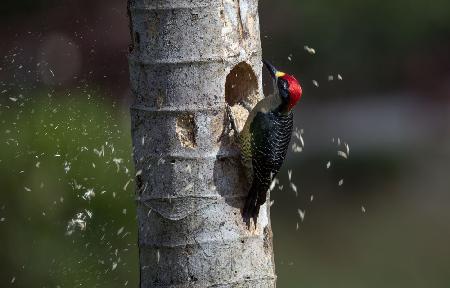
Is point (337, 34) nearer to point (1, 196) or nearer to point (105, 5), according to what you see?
point (105, 5)

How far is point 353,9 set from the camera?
12.9m

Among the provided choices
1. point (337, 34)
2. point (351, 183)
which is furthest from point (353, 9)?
point (351, 183)

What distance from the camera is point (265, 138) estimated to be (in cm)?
454

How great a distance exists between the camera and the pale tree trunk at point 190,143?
4148 millimetres

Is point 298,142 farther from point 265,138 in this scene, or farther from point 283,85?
point 265,138

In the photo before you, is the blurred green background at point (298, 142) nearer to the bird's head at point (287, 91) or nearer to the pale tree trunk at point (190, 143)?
the bird's head at point (287, 91)

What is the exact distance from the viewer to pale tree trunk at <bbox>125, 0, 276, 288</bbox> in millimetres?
4148

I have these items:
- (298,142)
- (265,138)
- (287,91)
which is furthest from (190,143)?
(298,142)

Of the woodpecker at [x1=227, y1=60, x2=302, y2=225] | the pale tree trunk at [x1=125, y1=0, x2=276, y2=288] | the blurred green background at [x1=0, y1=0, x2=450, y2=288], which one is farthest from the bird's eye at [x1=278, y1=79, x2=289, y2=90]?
the blurred green background at [x1=0, y1=0, x2=450, y2=288]

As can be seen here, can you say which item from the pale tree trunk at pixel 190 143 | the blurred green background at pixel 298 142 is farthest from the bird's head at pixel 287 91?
the blurred green background at pixel 298 142

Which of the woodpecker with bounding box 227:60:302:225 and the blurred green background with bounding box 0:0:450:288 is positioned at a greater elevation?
the woodpecker with bounding box 227:60:302:225

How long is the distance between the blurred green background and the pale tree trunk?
1.84 m

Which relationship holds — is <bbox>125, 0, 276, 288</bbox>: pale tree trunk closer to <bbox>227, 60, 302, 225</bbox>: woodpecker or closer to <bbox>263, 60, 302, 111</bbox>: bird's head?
<bbox>227, 60, 302, 225</bbox>: woodpecker

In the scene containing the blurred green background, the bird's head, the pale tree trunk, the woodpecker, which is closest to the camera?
the pale tree trunk
